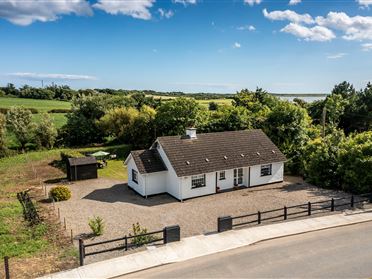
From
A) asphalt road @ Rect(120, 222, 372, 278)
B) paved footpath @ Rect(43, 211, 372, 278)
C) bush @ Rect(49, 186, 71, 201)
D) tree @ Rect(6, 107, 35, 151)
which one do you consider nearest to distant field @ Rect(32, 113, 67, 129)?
tree @ Rect(6, 107, 35, 151)

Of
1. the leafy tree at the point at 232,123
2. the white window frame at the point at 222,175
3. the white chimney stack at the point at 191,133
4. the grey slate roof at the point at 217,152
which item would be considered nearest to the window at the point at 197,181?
the grey slate roof at the point at 217,152

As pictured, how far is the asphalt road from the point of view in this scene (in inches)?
516

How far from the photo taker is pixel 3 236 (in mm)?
17484

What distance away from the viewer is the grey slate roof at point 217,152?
24766mm

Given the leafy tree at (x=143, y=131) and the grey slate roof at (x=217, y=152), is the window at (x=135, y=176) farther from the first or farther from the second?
the leafy tree at (x=143, y=131)

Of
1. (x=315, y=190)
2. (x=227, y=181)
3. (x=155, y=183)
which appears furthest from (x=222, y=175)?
(x=315, y=190)

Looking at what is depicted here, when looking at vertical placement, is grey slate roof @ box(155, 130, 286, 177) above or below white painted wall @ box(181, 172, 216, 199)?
above

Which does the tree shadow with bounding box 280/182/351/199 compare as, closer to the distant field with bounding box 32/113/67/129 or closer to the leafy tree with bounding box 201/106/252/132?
the leafy tree with bounding box 201/106/252/132

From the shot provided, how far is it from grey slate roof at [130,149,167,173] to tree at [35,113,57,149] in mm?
26206

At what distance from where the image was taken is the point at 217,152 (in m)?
26.5

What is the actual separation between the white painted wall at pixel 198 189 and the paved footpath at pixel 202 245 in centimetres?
744

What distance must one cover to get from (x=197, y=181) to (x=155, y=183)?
11.1 ft

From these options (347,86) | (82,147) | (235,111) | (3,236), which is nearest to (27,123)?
(82,147)

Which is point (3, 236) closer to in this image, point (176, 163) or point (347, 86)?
point (176, 163)
